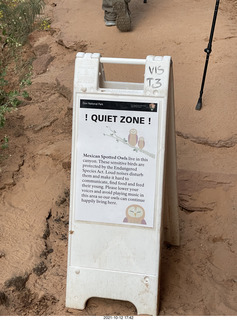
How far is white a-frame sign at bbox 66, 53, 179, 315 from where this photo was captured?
2.95 metres

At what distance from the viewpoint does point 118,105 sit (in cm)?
296

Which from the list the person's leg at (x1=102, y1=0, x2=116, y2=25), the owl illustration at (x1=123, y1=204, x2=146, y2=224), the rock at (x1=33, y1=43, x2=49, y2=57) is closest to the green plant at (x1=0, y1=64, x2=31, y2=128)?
the rock at (x1=33, y1=43, x2=49, y2=57)

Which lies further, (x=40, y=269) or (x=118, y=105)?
(x=40, y=269)

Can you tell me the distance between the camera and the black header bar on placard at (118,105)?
116 inches

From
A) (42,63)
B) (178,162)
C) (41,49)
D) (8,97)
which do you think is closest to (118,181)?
(178,162)

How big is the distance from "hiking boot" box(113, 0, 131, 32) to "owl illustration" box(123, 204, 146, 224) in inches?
133

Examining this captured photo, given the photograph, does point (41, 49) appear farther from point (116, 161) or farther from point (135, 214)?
point (135, 214)

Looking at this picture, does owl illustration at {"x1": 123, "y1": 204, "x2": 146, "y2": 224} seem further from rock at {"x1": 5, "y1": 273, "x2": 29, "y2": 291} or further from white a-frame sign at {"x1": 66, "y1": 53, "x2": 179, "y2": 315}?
rock at {"x1": 5, "y1": 273, "x2": 29, "y2": 291}

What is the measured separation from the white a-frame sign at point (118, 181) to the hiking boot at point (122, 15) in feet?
9.51

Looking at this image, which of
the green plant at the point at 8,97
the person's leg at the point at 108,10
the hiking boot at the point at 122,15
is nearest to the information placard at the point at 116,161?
the green plant at the point at 8,97

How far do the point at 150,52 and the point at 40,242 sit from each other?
2759 millimetres

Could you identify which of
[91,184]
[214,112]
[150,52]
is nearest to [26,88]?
[150,52]

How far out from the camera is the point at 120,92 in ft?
9.70

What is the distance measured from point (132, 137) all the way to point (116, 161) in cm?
Answer: 18
